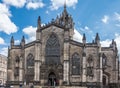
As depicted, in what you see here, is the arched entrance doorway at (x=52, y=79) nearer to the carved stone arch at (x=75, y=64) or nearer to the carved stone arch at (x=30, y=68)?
the carved stone arch at (x=30, y=68)

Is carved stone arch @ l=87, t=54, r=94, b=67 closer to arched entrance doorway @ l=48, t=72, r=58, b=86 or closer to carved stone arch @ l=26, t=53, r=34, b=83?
arched entrance doorway @ l=48, t=72, r=58, b=86

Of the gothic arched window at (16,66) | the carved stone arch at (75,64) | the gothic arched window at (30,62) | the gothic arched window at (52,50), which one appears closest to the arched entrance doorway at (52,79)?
the gothic arched window at (52,50)

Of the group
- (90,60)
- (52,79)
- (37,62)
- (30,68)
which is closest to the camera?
(90,60)

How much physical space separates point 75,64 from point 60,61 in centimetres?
350

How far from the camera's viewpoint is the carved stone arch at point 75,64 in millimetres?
63031

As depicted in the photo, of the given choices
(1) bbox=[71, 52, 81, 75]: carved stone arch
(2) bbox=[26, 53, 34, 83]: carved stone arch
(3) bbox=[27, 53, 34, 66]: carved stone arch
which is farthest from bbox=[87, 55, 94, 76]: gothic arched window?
(3) bbox=[27, 53, 34, 66]: carved stone arch

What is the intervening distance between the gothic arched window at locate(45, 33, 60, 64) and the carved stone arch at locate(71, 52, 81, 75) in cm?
347

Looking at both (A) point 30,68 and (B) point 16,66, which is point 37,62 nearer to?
(A) point 30,68

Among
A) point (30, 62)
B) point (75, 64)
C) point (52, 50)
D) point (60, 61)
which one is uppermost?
point (52, 50)

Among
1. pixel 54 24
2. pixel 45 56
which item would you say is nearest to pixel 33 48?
pixel 45 56

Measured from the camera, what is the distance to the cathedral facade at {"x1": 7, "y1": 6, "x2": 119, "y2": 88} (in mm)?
62594

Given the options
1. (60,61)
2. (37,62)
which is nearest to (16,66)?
(37,62)

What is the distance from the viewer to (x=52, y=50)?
65.1 m

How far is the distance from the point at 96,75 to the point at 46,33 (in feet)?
49.7
